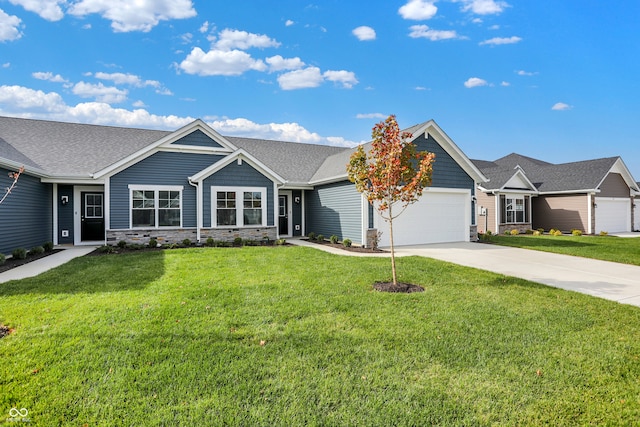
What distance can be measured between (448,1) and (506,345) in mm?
11465

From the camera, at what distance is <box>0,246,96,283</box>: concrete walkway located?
760cm

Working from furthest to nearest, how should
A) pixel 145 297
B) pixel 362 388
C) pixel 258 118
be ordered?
pixel 258 118 < pixel 145 297 < pixel 362 388

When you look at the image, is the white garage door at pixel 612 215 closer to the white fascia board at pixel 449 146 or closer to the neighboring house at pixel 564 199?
the neighboring house at pixel 564 199

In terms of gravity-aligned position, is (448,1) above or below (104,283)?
above

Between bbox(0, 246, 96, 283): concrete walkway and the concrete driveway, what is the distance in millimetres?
10424

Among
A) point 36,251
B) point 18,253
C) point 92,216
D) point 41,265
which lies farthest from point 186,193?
point 41,265

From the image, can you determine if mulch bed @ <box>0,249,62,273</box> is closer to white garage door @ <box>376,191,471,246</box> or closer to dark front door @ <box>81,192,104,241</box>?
dark front door @ <box>81,192,104,241</box>

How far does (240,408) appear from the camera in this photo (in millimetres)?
2768

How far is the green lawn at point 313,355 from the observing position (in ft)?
9.11

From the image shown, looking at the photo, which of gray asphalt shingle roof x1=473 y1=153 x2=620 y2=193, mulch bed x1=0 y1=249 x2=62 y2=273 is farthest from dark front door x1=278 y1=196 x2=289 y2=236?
gray asphalt shingle roof x1=473 y1=153 x2=620 y2=193

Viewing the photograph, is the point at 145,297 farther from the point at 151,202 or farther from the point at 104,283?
the point at 151,202

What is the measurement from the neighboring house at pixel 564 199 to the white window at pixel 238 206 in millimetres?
13272

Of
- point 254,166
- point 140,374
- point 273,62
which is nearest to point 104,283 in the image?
point 140,374

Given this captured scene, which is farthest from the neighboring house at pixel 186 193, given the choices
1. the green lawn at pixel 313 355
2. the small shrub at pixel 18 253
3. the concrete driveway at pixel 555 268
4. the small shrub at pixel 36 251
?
the green lawn at pixel 313 355
